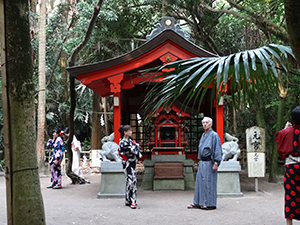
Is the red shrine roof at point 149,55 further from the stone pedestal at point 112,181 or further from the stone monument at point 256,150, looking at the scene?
the stone monument at point 256,150

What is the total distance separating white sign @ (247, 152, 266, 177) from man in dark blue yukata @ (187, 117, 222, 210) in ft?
8.81

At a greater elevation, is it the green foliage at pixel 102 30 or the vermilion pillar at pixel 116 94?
the green foliage at pixel 102 30

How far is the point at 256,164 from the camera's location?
8711 millimetres

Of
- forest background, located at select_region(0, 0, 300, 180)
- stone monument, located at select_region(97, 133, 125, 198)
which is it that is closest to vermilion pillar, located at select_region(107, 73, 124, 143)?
stone monument, located at select_region(97, 133, 125, 198)

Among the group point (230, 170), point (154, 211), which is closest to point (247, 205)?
point (230, 170)

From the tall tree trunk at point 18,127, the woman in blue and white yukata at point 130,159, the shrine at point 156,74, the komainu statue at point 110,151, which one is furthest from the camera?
the shrine at point 156,74

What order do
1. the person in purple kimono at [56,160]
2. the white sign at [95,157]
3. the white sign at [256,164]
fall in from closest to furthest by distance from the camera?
the white sign at [256,164] < the person in purple kimono at [56,160] < the white sign at [95,157]

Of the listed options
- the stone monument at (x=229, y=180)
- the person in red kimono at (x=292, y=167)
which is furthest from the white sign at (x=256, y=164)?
the person in red kimono at (x=292, y=167)

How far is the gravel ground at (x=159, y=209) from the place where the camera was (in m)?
5.49

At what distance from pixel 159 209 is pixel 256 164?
3399 mm

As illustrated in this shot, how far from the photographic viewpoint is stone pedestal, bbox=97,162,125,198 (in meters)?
8.00

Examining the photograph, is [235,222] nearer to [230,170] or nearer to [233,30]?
[230,170]

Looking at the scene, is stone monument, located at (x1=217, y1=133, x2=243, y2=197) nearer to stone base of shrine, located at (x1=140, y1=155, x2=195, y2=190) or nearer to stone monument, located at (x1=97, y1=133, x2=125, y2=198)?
stone base of shrine, located at (x1=140, y1=155, x2=195, y2=190)

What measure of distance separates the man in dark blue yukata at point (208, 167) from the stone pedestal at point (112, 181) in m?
2.30
